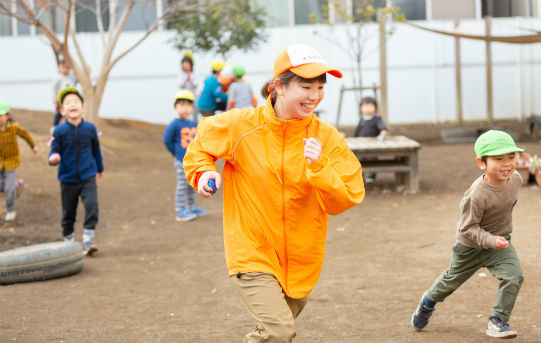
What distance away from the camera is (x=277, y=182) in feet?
12.3

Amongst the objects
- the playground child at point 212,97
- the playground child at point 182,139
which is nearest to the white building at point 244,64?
the playground child at point 212,97

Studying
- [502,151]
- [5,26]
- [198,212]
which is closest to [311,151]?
[502,151]

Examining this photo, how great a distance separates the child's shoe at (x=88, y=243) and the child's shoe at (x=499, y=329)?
4.73m

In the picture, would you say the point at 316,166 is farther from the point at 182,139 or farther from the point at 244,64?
the point at 244,64

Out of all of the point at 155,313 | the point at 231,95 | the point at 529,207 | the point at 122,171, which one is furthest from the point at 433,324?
the point at 122,171

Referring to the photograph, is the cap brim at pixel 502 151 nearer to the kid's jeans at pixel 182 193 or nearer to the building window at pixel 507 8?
the kid's jeans at pixel 182 193

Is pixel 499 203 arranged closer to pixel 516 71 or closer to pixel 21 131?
pixel 21 131

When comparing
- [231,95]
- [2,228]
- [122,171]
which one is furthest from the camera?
[122,171]

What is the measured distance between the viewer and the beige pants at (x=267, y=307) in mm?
3545

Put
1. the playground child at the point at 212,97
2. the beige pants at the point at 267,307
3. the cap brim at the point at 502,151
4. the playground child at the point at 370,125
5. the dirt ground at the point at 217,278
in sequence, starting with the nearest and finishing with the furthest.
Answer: the beige pants at the point at 267,307 → the cap brim at the point at 502,151 → the dirt ground at the point at 217,278 → the playground child at the point at 370,125 → the playground child at the point at 212,97

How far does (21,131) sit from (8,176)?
592mm

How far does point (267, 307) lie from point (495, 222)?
73.0 inches

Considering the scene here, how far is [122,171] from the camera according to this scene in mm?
14484

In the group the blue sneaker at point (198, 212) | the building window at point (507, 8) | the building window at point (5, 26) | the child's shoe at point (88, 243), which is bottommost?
the blue sneaker at point (198, 212)
